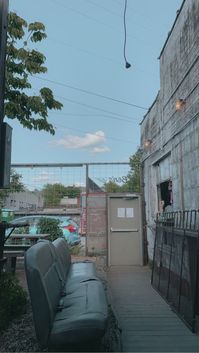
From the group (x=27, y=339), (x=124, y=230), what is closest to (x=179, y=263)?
(x=27, y=339)

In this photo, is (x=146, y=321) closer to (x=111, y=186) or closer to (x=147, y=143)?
(x=147, y=143)

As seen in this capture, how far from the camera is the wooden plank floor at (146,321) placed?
158 inches

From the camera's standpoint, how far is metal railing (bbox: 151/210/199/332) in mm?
4738

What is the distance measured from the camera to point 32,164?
1178cm

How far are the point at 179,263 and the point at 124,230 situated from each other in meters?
4.93

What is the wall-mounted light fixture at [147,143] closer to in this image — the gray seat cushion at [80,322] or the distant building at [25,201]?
the distant building at [25,201]

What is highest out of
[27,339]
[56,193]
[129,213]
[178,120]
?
[178,120]

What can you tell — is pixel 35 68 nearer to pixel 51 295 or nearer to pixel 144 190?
pixel 51 295

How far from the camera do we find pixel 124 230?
1041cm

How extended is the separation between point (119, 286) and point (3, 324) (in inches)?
161

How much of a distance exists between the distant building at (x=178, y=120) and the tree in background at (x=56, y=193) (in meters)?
2.85

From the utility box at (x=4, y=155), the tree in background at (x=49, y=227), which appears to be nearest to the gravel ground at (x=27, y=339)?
the utility box at (x=4, y=155)

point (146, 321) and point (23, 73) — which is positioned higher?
point (23, 73)

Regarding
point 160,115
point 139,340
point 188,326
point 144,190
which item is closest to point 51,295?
point 139,340
